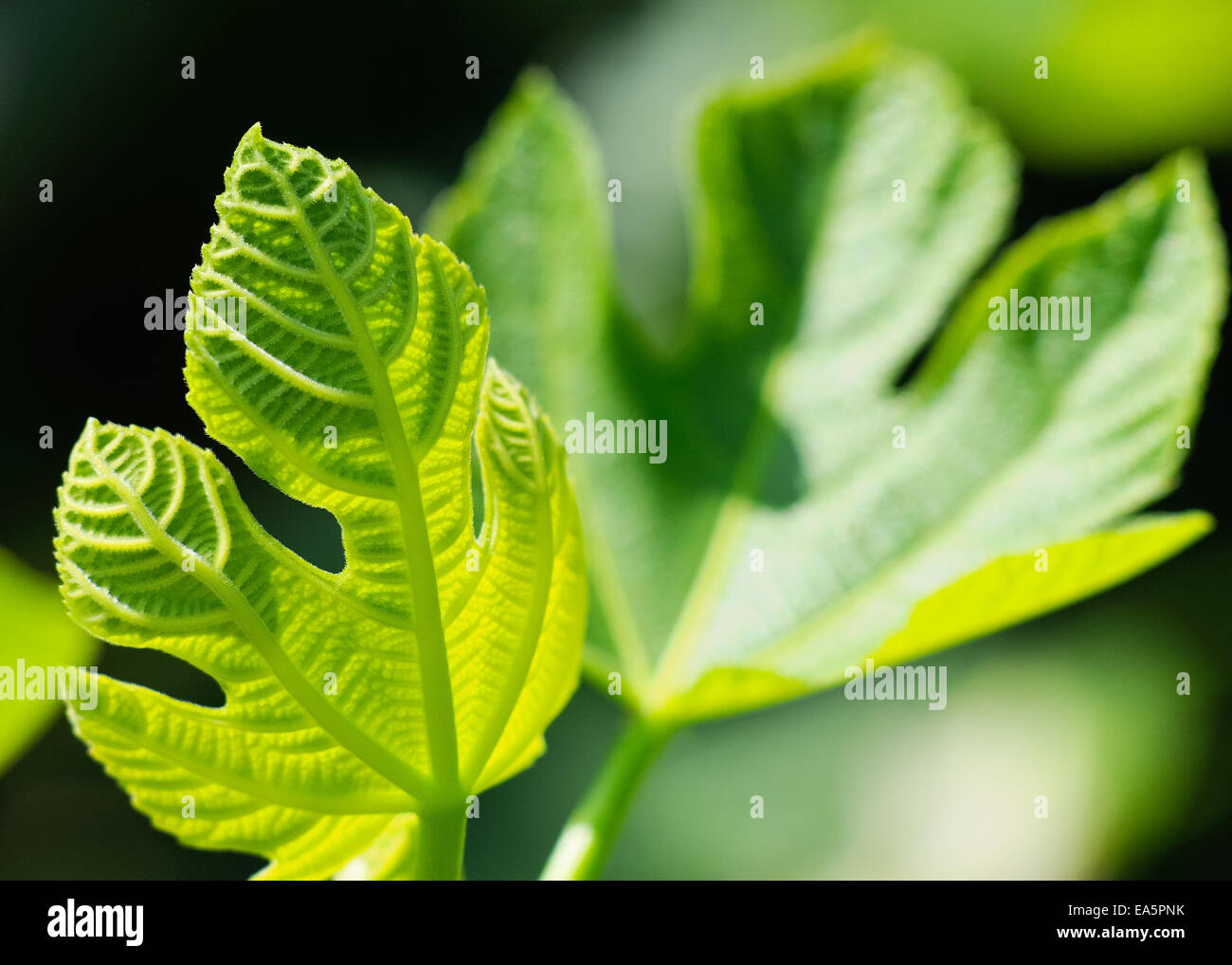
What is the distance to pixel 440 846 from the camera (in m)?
0.61

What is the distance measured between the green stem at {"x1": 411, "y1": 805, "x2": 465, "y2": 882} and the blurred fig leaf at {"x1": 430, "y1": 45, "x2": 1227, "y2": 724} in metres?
0.22

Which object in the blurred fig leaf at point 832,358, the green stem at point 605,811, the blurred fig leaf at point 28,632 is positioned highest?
the blurred fig leaf at point 832,358

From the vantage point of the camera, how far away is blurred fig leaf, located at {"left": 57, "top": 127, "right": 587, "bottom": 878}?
0.55 metres

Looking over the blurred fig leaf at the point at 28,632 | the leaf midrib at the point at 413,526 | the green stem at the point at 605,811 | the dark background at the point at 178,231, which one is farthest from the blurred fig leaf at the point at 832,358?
the dark background at the point at 178,231

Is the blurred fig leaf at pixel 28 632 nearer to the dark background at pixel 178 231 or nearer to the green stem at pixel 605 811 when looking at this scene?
the green stem at pixel 605 811

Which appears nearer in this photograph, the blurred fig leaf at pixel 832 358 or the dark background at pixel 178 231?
the blurred fig leaf at pixel 832 358

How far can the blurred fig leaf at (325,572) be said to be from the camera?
550 millimetres

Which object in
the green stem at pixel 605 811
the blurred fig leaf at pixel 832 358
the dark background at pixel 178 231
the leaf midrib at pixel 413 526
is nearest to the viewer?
the leaf midrib at pixel 413 526

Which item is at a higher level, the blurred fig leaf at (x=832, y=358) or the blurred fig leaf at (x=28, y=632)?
the blurred fig leaf at (x=832, y=358)

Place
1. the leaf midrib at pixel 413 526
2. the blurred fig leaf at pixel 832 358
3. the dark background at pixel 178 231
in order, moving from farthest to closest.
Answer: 1. the dark background at pixel 178 231
2. the blurred fig leaf at pixel 832 358
3. the leaf midrib at pixel 413 526

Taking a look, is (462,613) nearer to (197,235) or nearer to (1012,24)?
(197,235)

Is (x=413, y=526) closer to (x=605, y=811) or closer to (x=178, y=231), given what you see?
(x=605, y=811)
